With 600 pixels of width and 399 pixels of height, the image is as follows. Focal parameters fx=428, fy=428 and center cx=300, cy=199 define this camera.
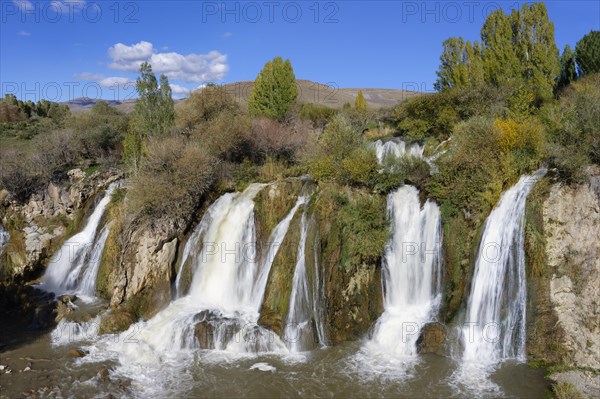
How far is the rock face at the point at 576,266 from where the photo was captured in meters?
11.8

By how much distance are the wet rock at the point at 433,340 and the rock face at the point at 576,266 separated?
10.3ft

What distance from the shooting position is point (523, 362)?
12.1 metres

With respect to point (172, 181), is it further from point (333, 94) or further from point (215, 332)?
point (333, 94)

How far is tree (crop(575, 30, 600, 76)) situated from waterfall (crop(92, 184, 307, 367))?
20.8 meters

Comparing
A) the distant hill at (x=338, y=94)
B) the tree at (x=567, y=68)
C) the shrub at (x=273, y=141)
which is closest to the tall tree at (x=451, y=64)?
the tree at (x=567, y=68)

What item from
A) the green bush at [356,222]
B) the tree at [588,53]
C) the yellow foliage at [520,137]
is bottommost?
the green bush at [356,222]

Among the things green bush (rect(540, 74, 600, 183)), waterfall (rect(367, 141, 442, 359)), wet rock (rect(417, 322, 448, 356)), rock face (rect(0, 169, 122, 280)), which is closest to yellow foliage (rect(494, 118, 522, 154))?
green bush (rect(540, 74, 600, 183))

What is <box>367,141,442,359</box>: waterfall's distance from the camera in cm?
1354

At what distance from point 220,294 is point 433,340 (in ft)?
25.5

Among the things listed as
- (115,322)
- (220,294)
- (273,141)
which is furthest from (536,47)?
(115,322)

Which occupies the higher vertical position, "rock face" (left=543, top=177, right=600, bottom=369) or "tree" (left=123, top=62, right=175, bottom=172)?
"tree" (left=123, top=62, right=175, bottom=172)

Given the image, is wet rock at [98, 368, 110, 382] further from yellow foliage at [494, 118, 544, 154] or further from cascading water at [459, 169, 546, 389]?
yellow foliage at [494, 118, 544, 154]

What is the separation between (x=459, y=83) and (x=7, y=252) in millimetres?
28855

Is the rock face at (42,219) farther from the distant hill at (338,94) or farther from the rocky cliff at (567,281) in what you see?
the distant hill at (338,94)
